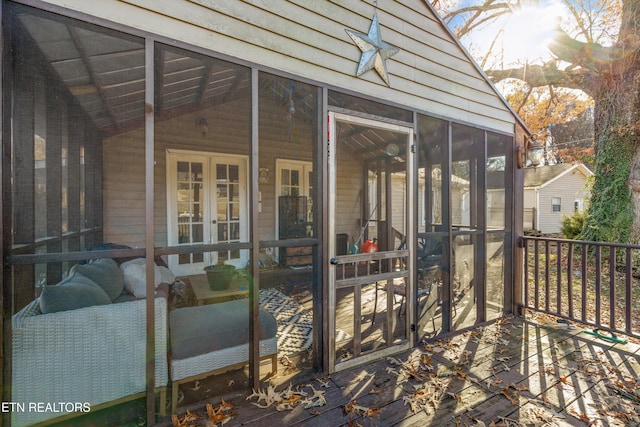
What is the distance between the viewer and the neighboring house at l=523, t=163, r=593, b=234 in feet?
53.6

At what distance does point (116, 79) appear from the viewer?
1.81m

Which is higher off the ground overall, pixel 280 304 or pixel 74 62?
pixel 74 62

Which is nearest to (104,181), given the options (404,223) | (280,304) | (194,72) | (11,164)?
(11,164)

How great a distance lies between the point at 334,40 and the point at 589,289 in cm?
663

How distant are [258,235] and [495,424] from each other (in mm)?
1993

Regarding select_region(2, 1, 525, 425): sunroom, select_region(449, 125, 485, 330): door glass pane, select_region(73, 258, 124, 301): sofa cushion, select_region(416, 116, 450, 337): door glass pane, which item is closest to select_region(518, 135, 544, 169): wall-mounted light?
select_region(2, 1, 525, 425): sunroom

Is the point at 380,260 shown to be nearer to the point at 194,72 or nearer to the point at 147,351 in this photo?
the point at 147,351

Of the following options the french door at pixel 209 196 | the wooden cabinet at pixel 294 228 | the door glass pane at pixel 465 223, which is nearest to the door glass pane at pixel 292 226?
the wooden cabinet at pixel 294 228

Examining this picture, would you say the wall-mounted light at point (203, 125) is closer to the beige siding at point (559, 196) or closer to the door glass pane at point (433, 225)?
the door glass pane at point (433, 225)

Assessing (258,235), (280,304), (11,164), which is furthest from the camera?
(280,304)

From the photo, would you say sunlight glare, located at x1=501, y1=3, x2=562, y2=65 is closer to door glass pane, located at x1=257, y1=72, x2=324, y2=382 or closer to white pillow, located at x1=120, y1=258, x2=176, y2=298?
door glass pane, located at x1=257, y1=72, x2=324, y2=382

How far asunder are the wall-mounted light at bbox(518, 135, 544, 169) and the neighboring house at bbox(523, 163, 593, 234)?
1498 centimetres

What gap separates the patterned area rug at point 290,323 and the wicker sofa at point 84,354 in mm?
902

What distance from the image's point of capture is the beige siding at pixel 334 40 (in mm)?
1861
